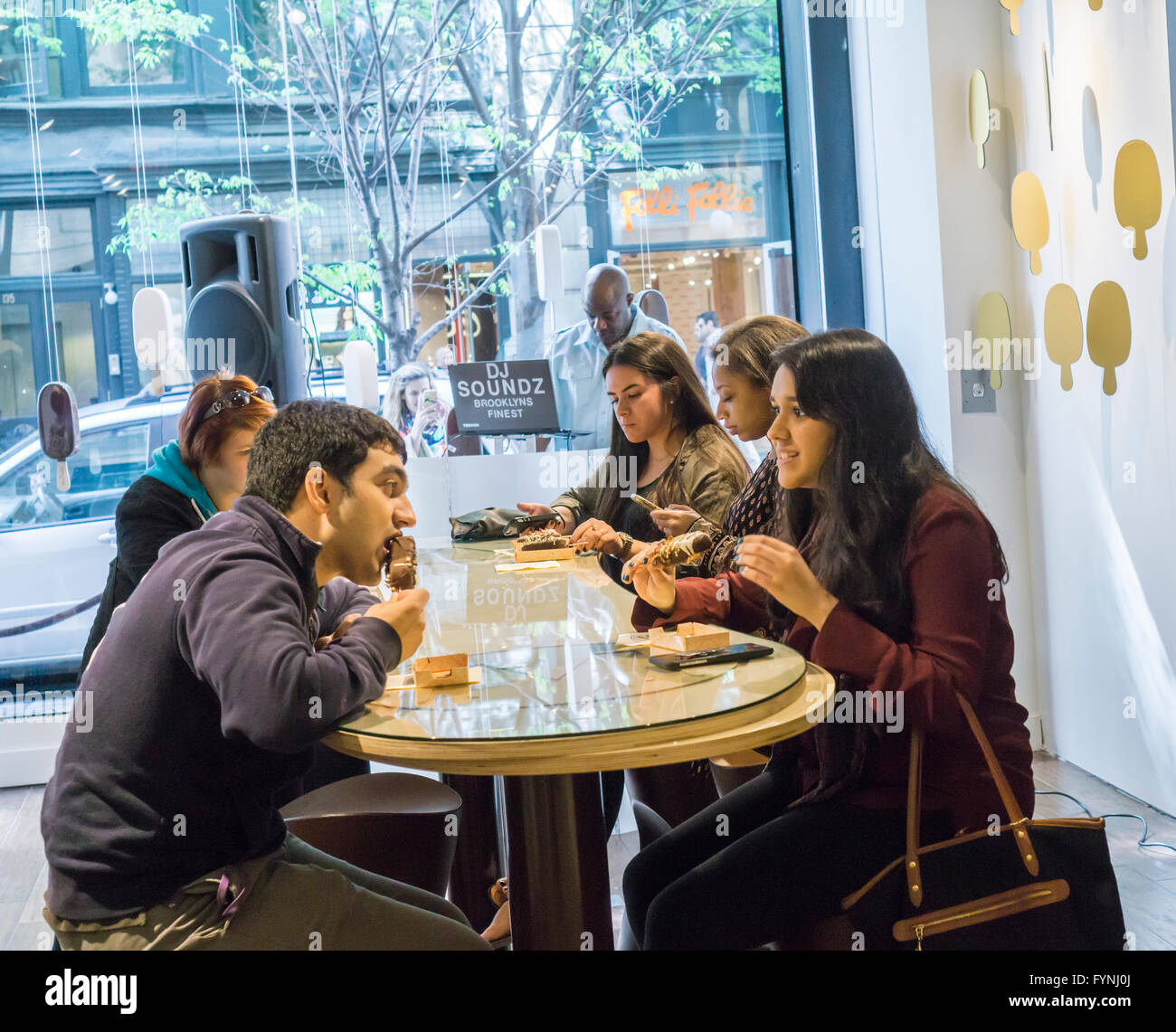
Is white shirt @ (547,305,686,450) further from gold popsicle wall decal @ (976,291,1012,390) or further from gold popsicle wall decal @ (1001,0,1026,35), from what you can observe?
gold popsicle wall decal @ (1001,0,1026,35)

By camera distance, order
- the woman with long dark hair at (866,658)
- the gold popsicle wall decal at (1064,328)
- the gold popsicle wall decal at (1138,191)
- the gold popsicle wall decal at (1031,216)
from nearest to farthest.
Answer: the woman with long dark hair at (866,658)
the gold popsicle wall decal at (1138,191)
the gold popsicle wall decal at (1064,328)
the gold popsicle wall decal at (1031,216)

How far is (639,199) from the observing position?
16.6 feet

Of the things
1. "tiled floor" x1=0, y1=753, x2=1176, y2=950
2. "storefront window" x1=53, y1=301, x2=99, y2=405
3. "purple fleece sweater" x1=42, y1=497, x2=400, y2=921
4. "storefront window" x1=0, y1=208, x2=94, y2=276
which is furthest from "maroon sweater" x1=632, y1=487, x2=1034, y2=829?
"storefront window" x1=0, y1=208, x2=94, y2=276

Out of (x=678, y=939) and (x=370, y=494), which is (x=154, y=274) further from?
(x=678, y=939)

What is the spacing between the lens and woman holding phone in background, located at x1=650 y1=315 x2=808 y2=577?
2566 mm

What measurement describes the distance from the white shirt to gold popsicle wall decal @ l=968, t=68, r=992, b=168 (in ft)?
4.93

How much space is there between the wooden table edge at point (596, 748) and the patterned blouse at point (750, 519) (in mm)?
1055

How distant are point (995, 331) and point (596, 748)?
3.12 m

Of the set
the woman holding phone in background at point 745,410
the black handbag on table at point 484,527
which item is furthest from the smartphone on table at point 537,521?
the woman holding phone in background at point 745,410

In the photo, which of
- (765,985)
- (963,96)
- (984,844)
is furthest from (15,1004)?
(963,96)

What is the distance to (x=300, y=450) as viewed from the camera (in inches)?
64.8

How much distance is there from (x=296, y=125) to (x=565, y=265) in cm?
129

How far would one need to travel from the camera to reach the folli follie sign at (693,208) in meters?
5.06

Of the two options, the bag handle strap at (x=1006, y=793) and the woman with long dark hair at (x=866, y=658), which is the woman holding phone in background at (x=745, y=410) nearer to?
the woman with long dark hair at (x=866, y=658)
